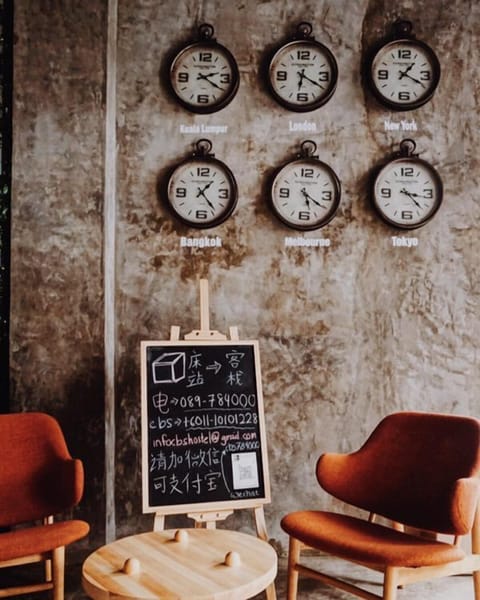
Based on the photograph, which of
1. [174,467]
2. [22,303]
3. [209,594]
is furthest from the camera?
[22,303]

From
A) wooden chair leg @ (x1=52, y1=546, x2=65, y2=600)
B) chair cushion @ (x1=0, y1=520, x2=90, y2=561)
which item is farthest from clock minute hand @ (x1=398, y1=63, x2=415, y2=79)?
wooden chair leg @ (x1=52, y1=546, x2=65, y2=600)

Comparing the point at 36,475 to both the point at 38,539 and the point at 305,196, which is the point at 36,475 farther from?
the point at 305,196

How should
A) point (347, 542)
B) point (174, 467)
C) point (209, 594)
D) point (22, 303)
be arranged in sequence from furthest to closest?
point (22, 303) < point (174, 467) < point (347, 542) < point (209, 594)

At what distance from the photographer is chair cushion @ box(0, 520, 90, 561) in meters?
2.49

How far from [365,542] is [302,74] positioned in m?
2.62

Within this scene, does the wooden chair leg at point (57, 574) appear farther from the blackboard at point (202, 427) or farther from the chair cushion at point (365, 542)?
the chair cushion at point (365, 542)

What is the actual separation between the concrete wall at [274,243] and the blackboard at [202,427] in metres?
0.49

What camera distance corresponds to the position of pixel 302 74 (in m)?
3.64

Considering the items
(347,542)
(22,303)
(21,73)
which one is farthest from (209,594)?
(21,73)

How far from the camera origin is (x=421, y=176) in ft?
12.0

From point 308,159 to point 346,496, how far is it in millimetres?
1923

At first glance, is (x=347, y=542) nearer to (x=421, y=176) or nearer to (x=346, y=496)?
(x=346, y=496)

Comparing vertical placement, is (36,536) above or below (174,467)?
below

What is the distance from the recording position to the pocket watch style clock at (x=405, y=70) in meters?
3.64
